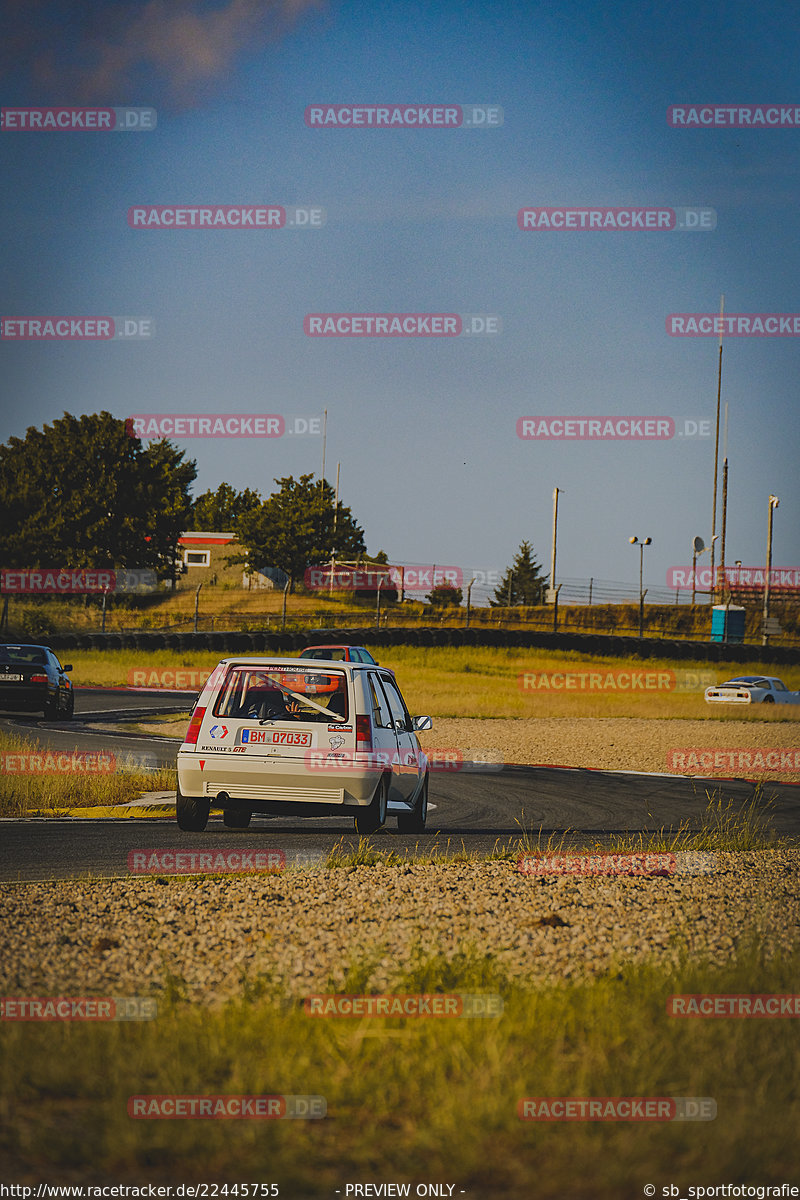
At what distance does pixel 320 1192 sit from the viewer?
11.6 feet

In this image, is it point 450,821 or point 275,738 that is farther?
point 450,821

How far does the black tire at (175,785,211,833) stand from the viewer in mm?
10797

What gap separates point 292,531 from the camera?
233 ft

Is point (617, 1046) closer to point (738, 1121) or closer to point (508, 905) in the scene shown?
point (738, 1121)

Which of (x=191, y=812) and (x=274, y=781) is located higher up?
(x=274, y=781)

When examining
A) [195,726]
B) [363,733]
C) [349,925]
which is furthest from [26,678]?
[349,925]

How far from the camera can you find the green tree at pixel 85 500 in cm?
6438

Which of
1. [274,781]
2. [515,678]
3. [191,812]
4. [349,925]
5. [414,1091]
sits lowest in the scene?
[515,678]

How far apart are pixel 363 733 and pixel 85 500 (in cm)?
5893

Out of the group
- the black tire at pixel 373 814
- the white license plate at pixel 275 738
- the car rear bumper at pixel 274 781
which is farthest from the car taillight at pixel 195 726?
the black tire at pixel 373 814

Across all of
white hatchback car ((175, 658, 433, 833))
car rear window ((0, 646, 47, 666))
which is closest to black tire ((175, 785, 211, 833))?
white hatchback car ((175, 658, 433, 833))

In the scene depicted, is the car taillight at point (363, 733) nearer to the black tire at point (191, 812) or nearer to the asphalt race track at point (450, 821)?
the asphalt race track at point (450, 821)

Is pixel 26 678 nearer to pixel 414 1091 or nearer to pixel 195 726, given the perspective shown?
pixel 195 726

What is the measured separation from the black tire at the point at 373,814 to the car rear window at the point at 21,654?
14472mm
